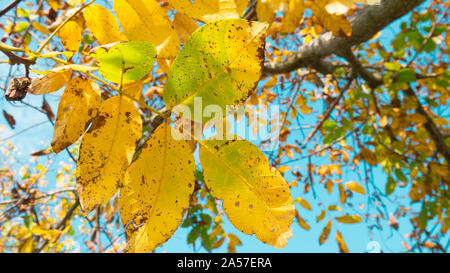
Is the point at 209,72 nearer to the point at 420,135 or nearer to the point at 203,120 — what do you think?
the point at 203,120

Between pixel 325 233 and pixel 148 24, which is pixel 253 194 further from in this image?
pixel 325 233

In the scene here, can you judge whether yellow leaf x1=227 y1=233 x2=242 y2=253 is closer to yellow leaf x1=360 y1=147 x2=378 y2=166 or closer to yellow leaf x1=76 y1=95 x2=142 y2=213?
yellow leaf x1=360 y1=147 x2=378 y2=166

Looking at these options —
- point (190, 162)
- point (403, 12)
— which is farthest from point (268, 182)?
point (403, 12)

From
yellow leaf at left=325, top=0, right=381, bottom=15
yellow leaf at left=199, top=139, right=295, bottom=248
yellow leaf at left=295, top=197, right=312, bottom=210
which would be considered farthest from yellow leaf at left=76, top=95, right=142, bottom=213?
yellow leaf at left=295, top=197, right=312, bottom=210

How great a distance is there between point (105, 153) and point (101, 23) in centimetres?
20

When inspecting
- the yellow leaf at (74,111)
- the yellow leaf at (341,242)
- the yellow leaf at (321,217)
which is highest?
the yellow leaf at (74,111)

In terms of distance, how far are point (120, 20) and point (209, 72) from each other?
6.3 inches

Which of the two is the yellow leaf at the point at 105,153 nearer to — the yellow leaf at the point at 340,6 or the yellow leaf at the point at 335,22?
the yellow leaf at the point at 340,6

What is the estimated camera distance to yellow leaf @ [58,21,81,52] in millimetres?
435

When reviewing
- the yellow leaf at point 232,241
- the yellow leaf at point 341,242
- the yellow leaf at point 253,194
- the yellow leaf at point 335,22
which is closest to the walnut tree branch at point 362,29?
the yellow leaf at point 335,22

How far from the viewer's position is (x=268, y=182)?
36 centimetres

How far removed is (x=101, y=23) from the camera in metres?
0.43

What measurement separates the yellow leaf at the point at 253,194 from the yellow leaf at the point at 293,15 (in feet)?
1.55

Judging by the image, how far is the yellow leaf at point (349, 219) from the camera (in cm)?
119
